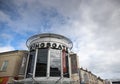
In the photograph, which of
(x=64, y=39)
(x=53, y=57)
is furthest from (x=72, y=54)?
(x=53, y=57)

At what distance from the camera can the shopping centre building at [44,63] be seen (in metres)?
17.9

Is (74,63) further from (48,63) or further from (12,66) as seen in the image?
(12,66)

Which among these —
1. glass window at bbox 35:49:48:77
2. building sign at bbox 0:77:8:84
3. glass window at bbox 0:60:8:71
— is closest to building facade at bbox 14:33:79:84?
glass window at bbox 35:49:48:77

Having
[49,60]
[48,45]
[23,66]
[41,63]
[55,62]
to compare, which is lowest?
[23,66]

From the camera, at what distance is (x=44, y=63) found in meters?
18.6

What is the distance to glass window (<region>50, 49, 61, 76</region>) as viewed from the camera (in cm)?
1825

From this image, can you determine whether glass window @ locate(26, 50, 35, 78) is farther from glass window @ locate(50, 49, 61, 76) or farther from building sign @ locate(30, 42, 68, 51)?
glass window @ locate(50, 49, 61, 76)

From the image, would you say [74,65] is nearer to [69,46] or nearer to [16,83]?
[69,46]

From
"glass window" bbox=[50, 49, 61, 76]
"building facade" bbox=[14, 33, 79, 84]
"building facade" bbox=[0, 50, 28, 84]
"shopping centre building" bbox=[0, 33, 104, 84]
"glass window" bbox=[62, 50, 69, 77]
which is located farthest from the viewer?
"building facade" bbox=[0, 50, 28, 84]

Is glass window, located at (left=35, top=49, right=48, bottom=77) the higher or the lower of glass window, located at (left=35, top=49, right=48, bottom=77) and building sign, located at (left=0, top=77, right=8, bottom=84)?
the higher

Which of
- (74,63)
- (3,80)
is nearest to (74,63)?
(74,63)

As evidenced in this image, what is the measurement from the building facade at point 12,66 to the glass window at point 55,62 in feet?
18.7

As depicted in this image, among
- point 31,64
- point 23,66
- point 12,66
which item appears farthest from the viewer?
point 12,66

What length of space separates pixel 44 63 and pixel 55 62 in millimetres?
1811
